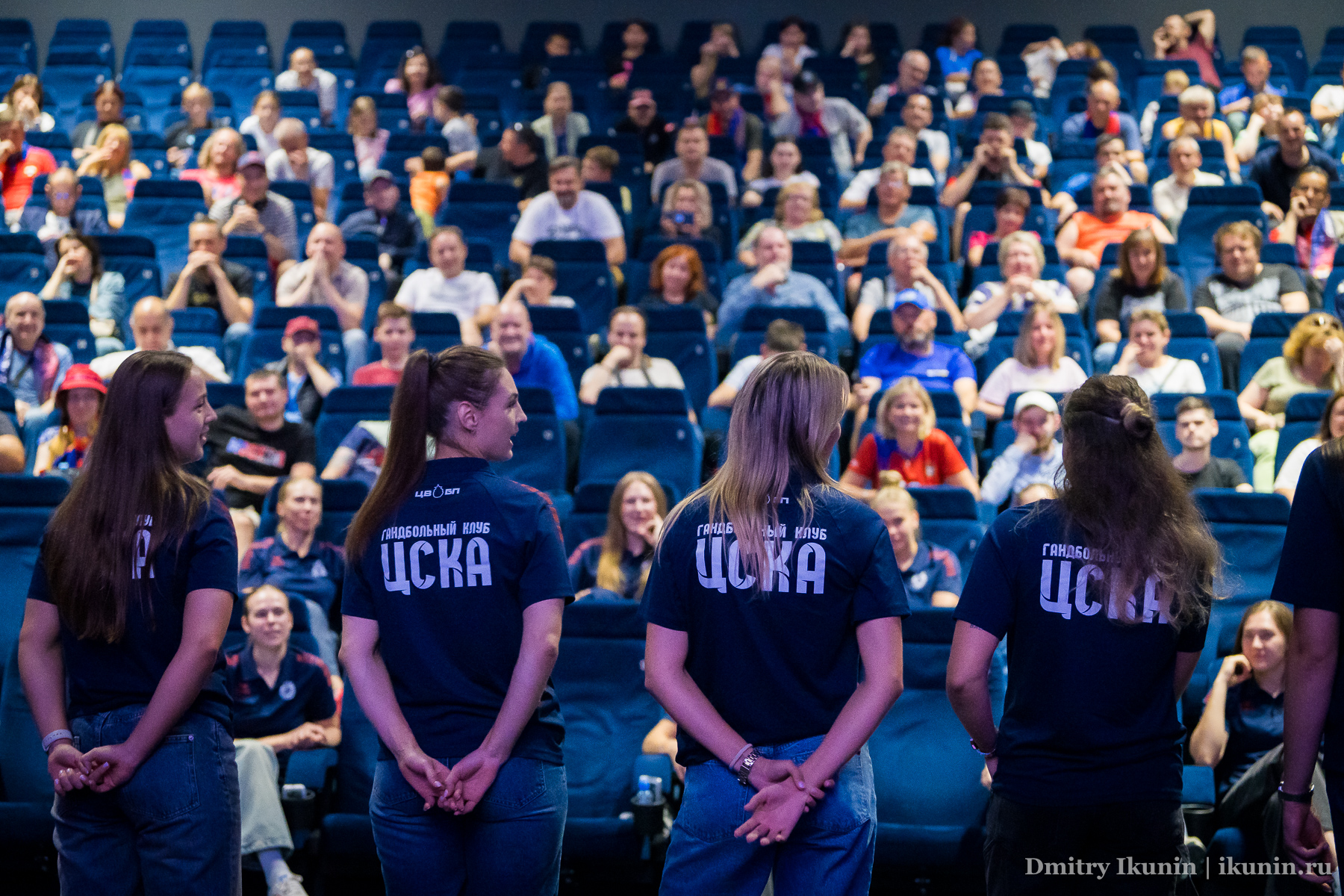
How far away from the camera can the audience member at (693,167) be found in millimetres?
7961

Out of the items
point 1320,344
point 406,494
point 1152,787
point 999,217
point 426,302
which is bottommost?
point 1152,787

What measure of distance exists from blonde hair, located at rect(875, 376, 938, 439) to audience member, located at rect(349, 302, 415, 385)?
2.12 meters

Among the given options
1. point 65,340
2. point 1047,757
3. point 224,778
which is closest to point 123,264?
point 65,340

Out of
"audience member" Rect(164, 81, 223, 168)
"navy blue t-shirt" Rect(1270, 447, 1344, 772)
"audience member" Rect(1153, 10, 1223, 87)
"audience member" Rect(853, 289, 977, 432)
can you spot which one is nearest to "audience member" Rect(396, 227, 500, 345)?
"audience member" Rect(853, 289, 977, 432)

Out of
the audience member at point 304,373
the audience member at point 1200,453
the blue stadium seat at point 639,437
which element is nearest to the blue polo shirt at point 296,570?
the blue stadium seat at point 639,437

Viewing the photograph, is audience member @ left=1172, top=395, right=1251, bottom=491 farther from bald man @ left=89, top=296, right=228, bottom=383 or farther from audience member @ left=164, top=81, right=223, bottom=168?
audience member @ left=164, top=81, right=223, bottom=168

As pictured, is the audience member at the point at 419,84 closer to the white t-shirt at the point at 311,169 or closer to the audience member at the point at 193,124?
the white t-shirt at the point at 311,169

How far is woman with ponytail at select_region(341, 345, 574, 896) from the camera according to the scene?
2.05 meters

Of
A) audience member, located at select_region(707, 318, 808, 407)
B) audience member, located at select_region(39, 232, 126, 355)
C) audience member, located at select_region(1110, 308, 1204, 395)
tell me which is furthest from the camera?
audience member, located at select_region(39, 232, 126, 355)

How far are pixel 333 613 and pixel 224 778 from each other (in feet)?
8.50

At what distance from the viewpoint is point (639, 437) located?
17.3ft

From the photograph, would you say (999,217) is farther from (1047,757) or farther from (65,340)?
(1047,757)

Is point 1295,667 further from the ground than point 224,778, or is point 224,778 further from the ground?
point 1295,667

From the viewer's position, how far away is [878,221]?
24.7 ft
